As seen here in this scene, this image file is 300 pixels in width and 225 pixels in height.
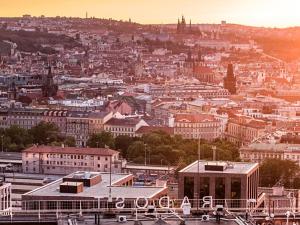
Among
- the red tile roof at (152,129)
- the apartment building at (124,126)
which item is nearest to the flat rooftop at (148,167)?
the red tile roof at (152,129)

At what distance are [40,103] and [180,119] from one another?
449 inches

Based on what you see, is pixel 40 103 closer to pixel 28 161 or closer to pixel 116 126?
pixel 116 126

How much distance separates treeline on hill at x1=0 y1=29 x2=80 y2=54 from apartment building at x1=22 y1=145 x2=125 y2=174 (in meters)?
59.9

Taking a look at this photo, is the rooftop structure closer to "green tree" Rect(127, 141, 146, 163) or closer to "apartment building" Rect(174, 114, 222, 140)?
"green tree" Rect(127, 141, 146, 163)

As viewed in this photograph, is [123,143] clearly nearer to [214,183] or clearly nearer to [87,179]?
[87,179]

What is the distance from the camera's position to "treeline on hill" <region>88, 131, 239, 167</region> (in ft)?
98.6

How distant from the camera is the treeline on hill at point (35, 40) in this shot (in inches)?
3524

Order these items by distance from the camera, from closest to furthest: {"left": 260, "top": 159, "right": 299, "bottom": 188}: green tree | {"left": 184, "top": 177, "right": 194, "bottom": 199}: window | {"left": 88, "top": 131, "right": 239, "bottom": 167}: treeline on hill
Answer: {"left": 184, "top": 177, "right": 194, "bottom": 199}: window < {"left": 260, "top": 159, "right": 299, "bottom": 188}: green tree < {"left": 88, "top": 131, "right": 239, "bottom": 167}: treeline on hill

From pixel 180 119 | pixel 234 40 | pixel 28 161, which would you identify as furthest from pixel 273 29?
pixel 28 161

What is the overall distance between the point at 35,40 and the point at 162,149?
62494 mm

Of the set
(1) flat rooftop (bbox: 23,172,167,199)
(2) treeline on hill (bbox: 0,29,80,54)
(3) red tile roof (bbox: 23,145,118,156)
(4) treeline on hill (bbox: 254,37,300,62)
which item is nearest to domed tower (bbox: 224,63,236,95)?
(2) treeline on hill (bbox: 0,29,80,54)

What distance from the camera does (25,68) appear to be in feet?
252

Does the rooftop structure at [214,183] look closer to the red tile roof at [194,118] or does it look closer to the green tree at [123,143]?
the green tree at [123,143]

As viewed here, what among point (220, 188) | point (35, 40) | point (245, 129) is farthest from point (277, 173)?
point (35, 40)
